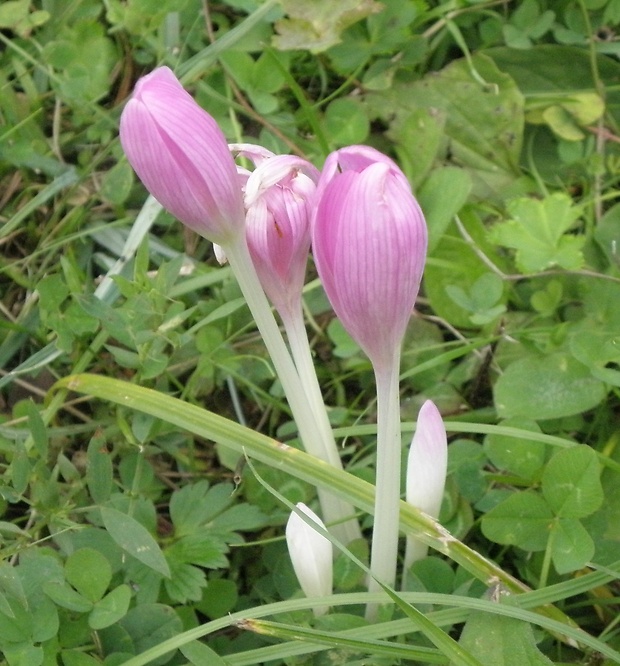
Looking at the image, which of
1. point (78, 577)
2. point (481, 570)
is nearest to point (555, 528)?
point (481, 570)

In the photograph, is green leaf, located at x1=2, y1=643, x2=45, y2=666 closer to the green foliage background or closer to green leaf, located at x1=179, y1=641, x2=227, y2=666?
the green foliage background

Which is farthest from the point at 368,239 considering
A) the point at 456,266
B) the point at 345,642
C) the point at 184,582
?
the point at 456,266

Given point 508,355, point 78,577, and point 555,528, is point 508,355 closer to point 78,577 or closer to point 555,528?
point 555,528

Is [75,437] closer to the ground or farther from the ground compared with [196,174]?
closer to the ground

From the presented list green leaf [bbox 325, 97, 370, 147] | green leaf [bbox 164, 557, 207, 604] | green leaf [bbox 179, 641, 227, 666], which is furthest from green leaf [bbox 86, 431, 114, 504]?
green leaf [bbox 325, 97, 370, 147]

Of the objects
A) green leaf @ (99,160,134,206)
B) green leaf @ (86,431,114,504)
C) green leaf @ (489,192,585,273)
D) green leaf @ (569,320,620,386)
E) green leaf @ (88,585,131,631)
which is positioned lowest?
green leaf @ (569,320,620,386)

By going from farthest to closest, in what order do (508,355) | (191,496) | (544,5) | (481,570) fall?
(544,5) → (508,355) → (191,496) → (481,570)

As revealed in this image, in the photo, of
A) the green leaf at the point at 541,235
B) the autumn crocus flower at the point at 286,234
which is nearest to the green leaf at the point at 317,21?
the green leaf at the point at 541,235
